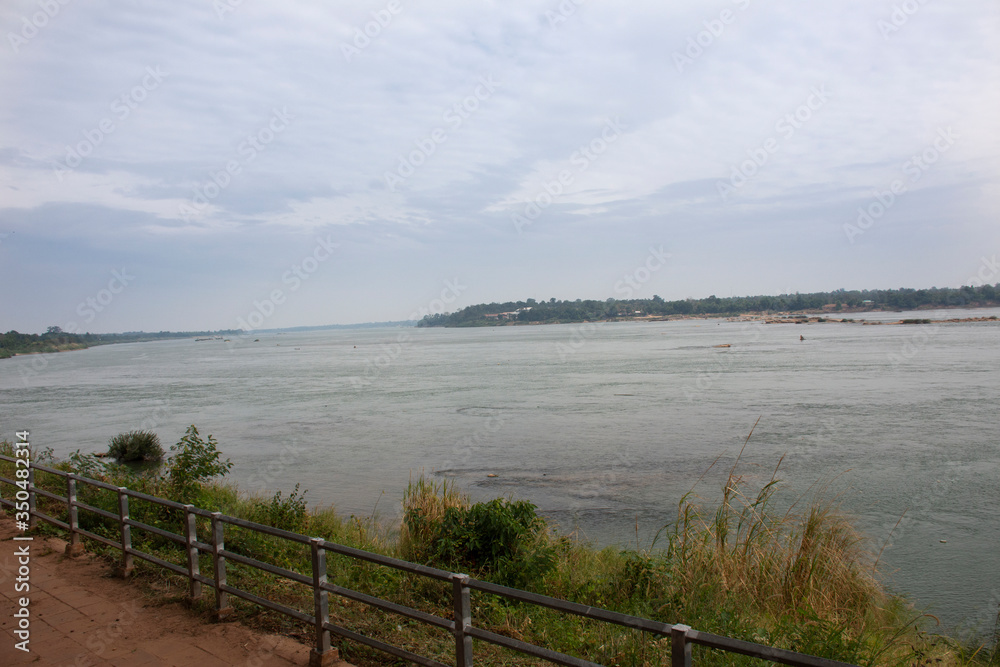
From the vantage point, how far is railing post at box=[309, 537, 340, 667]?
5.01 meters

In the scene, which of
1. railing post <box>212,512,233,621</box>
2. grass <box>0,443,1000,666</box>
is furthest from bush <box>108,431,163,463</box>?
railing post <box>212,512,233,621</box>

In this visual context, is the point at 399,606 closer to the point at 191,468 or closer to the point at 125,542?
the point at 125,542

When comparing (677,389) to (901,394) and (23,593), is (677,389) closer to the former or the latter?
(901,394)

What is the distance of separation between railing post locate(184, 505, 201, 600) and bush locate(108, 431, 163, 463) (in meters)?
19.0

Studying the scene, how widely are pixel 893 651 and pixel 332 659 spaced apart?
6035 millimetres

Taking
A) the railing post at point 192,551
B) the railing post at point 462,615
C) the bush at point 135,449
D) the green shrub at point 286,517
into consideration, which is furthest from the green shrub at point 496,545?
the bush at point 135,449

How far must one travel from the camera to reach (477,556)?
947 cm

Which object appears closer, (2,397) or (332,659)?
(332,659)

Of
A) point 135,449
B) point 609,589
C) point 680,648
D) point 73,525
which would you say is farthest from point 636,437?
point 680,648

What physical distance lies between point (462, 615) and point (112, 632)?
353 cm

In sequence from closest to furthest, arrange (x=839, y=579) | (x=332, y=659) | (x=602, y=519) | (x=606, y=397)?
(x=332, y=659)
(x=839, y=579)
(x=602, y=519)
(x=606, y=397)

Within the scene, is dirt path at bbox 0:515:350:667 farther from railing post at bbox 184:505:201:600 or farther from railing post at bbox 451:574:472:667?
railing post at bbox 451:574:472:667

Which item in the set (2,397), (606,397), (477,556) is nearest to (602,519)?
(477,556)

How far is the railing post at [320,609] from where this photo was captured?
5.01 meters
